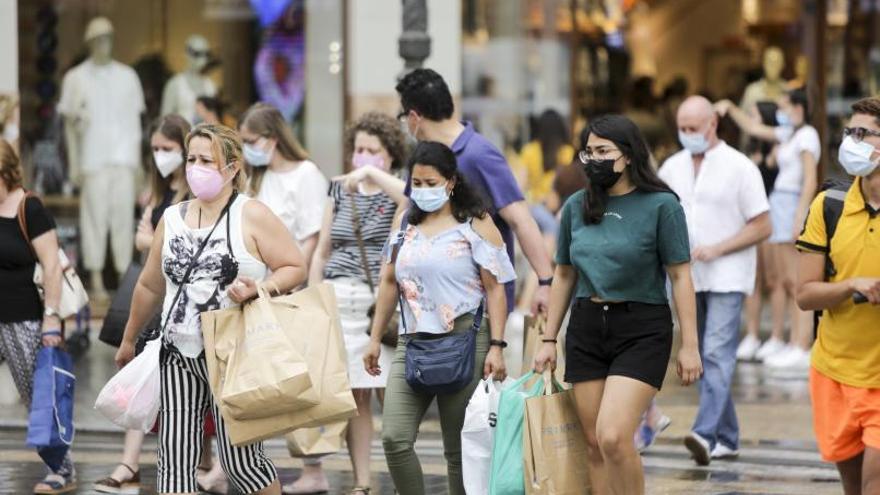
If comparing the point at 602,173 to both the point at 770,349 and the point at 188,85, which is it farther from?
the point at 188,85

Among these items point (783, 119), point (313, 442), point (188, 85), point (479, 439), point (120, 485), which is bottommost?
point (120, 485)

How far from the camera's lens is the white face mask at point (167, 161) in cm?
940

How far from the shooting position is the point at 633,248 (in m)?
7.37

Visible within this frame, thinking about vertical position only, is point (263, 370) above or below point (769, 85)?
below

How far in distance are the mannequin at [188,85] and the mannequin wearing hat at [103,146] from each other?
25cm

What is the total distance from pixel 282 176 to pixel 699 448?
278 centimetres

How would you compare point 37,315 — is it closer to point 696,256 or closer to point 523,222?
point 523,222

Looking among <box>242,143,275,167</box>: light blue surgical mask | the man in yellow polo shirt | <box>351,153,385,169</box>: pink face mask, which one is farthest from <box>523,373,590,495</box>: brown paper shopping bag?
<box>242,143,275,167</box>: light blue surgical mask

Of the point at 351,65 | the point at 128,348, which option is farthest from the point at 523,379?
the point at 351,65

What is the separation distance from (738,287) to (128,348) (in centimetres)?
385

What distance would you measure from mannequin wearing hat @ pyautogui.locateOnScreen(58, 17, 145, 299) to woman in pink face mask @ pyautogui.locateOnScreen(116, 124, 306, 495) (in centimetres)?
850

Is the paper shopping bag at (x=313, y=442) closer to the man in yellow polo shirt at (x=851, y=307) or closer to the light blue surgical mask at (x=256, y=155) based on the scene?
the light blue surgical mask at (x=256, y=155)

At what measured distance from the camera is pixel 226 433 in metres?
7.52

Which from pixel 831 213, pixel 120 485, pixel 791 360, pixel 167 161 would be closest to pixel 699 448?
pixel 831 213
